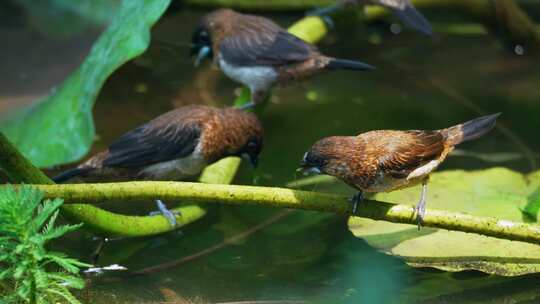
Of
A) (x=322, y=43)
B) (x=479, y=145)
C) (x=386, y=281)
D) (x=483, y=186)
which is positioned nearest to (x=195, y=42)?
(x=322, y=43)

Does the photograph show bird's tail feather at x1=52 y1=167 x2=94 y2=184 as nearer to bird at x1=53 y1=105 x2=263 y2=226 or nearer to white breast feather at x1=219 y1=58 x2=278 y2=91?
bird at x1=53 y1=105 x2=263 y2=226

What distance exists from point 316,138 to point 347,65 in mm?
455

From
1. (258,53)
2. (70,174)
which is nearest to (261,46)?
(258,53)

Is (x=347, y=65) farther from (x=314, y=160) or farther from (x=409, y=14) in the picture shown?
(x=314, y=160)

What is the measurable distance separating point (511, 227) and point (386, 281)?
1.82 feet

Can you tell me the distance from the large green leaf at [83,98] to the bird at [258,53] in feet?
3.66

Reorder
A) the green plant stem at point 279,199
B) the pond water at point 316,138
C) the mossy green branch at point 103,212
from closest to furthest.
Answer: the green plant stem at point 279,199
the mossy green branch at point 103,212
the pond water at point 316,138

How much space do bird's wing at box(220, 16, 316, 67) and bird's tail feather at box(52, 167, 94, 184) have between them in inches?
59.1

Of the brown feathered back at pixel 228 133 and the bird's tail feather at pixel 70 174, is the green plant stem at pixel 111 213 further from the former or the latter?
the bird's tail feather at pixel 70 174

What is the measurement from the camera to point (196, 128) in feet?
15.9

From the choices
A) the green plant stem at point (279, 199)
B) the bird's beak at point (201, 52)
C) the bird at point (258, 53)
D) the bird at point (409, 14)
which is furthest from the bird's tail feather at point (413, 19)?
the green plant stem at point (279, 199)

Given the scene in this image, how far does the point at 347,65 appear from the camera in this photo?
5.36m

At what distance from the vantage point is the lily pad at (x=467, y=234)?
12.4ft

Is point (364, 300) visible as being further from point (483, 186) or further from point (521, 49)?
point (521, 49)
